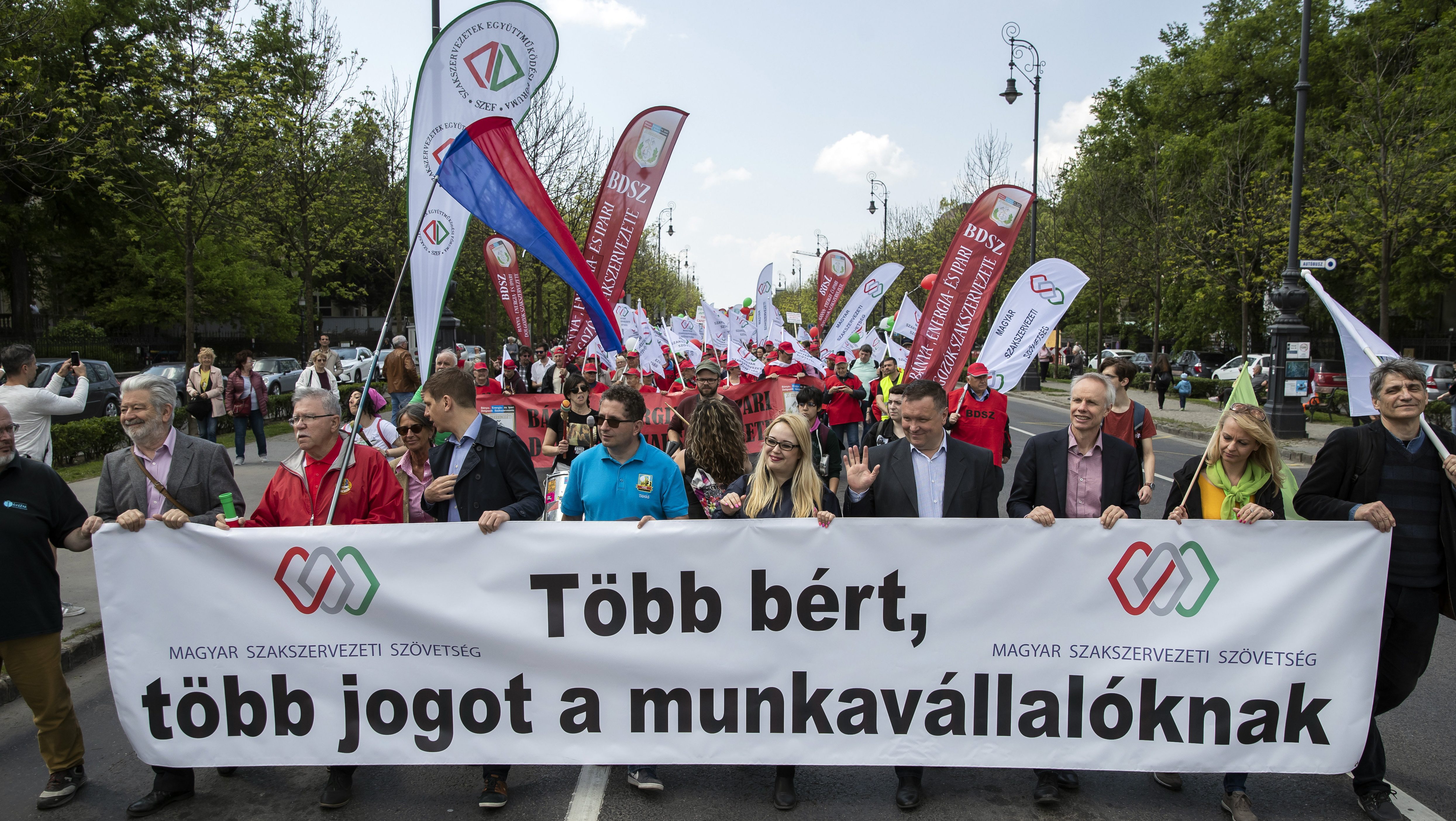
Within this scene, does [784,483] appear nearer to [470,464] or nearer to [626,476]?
[626,476]

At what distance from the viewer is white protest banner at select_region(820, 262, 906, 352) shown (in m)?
18.3

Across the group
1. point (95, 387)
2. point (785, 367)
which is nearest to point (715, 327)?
point (785, 367)

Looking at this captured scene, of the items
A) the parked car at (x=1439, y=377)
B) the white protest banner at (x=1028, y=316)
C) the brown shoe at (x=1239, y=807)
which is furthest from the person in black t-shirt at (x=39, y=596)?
the parked car at (x=1439, y=377)

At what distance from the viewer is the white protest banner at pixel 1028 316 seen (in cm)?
684

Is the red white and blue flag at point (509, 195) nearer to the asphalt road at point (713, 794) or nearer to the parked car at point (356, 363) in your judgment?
the asphalt road at point (713, 794)

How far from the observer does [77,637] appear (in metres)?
5.65

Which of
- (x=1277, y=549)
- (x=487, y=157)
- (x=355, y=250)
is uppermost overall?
(x=355, y=250)

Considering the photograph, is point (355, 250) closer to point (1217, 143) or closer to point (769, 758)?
point (769, 758)

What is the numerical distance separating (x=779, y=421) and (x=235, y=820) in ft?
9.06

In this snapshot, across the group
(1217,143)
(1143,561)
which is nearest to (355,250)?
(1143,561)

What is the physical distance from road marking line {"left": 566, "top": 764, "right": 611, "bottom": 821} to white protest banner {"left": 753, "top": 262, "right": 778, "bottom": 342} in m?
15.5

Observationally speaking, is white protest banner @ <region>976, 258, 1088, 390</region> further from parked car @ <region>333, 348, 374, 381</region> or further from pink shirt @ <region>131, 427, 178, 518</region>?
parked car @ <region>333, 348, 374, 381</region>

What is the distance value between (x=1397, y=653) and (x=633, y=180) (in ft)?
23.6

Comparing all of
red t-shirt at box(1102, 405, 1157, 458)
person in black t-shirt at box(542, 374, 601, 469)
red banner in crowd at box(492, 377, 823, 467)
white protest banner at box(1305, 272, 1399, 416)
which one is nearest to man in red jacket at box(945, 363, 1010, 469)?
red t-shirt at box(1102, 405, 1157, 458)
